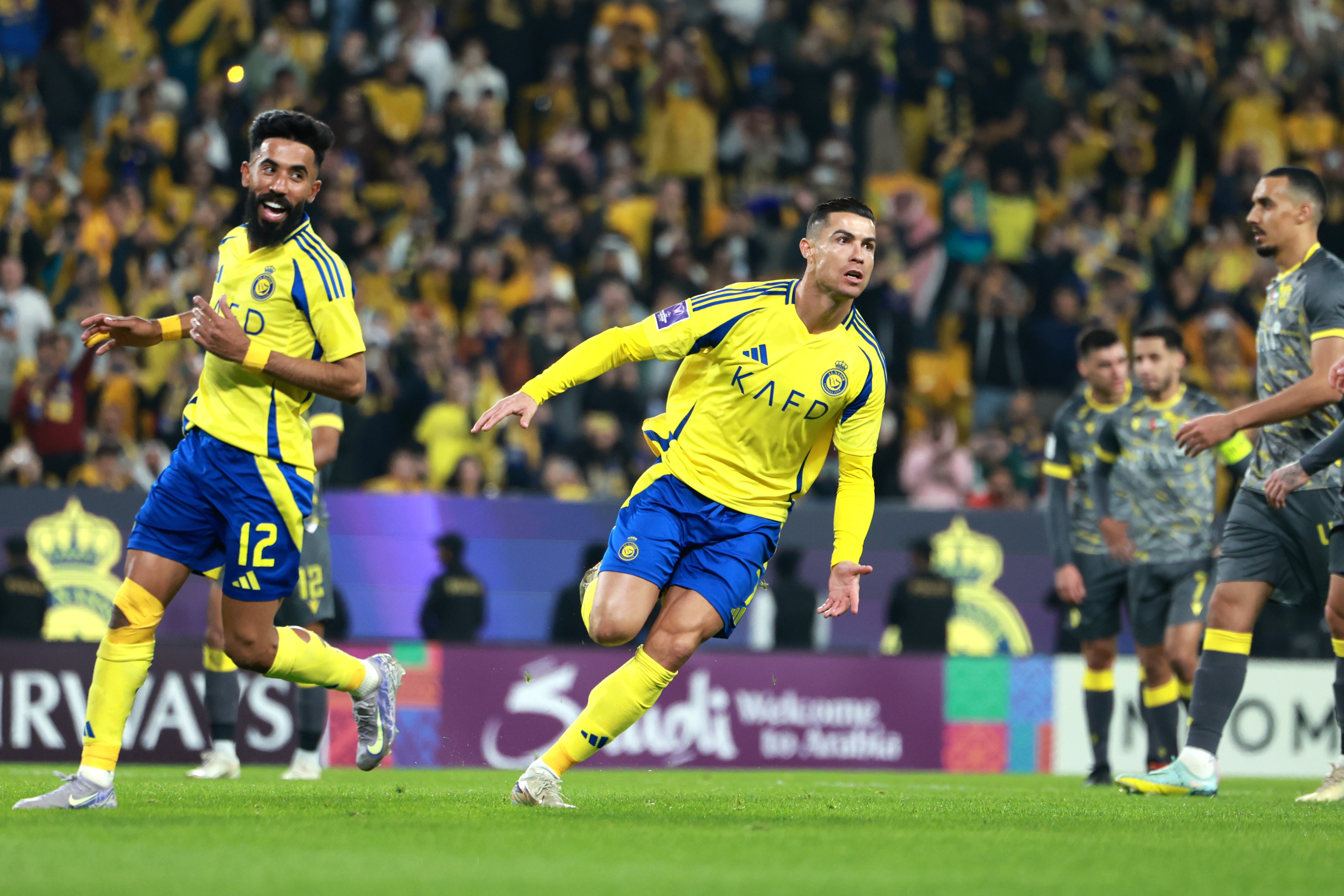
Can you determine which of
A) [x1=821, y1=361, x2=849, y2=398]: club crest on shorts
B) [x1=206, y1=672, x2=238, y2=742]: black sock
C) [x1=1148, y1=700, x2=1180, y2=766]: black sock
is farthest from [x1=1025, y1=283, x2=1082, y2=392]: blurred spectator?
[x1=821, y1=361, x2=849, y2=398]: club crest on shorts

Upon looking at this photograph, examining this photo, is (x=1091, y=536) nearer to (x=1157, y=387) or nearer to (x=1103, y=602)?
(x=1103, y=602)

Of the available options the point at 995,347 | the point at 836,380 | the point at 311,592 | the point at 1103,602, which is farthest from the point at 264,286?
the point at 995,347

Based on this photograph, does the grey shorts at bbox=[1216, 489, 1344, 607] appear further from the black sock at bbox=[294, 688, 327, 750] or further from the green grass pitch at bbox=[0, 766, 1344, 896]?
the black sock at bbox=[294, 688, 327, 750]

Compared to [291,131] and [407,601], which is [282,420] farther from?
[407,601]

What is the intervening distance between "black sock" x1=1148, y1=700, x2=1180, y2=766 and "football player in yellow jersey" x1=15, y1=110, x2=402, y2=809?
18.4ft

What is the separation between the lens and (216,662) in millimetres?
9375

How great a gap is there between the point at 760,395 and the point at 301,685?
12.4 feet

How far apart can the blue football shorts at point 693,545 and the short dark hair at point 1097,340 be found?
4.12 meters

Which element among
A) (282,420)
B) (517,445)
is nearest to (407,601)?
(517,445)

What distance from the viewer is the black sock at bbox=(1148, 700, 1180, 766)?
387 inches

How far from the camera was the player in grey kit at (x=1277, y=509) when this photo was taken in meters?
7.51

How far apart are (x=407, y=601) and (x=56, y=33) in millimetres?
8433

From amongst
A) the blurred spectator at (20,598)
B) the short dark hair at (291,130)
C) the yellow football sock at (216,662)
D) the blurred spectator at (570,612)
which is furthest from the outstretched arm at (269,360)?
the blurred spectator at (570,612)

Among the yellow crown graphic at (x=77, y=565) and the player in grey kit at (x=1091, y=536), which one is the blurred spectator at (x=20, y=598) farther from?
the player in grey kit at (x=1091, y=536)
